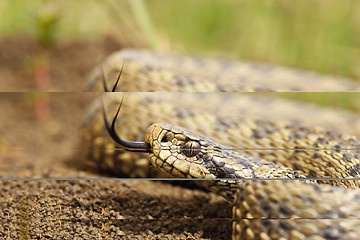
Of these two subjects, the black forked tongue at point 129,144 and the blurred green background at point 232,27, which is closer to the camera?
the black forked tongue at point 129,144

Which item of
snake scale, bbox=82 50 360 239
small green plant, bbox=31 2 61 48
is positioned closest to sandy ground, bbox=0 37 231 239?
snake scale, bbox=82 50 360 239

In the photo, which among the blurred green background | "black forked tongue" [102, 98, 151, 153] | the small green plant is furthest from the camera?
the blurred green background

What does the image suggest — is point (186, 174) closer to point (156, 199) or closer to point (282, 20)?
point (156, 199)

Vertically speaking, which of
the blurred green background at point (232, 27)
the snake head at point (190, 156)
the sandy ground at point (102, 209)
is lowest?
the sandy ground at point (102, 209)

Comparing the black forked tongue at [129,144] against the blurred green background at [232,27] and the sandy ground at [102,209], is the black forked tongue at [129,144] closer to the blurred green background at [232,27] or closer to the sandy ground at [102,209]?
the sandy ground at [102,209]

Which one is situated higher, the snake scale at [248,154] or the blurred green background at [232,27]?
the blurred green background at [232,27]

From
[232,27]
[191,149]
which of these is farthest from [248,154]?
[232,27]

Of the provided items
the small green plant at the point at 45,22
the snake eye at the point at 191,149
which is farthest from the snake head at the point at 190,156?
the small green plant at the point at 45,22

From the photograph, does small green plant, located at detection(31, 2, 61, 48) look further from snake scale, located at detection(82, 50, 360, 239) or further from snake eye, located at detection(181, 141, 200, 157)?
snake eye, located at detection(181, 141, 200, 157)
